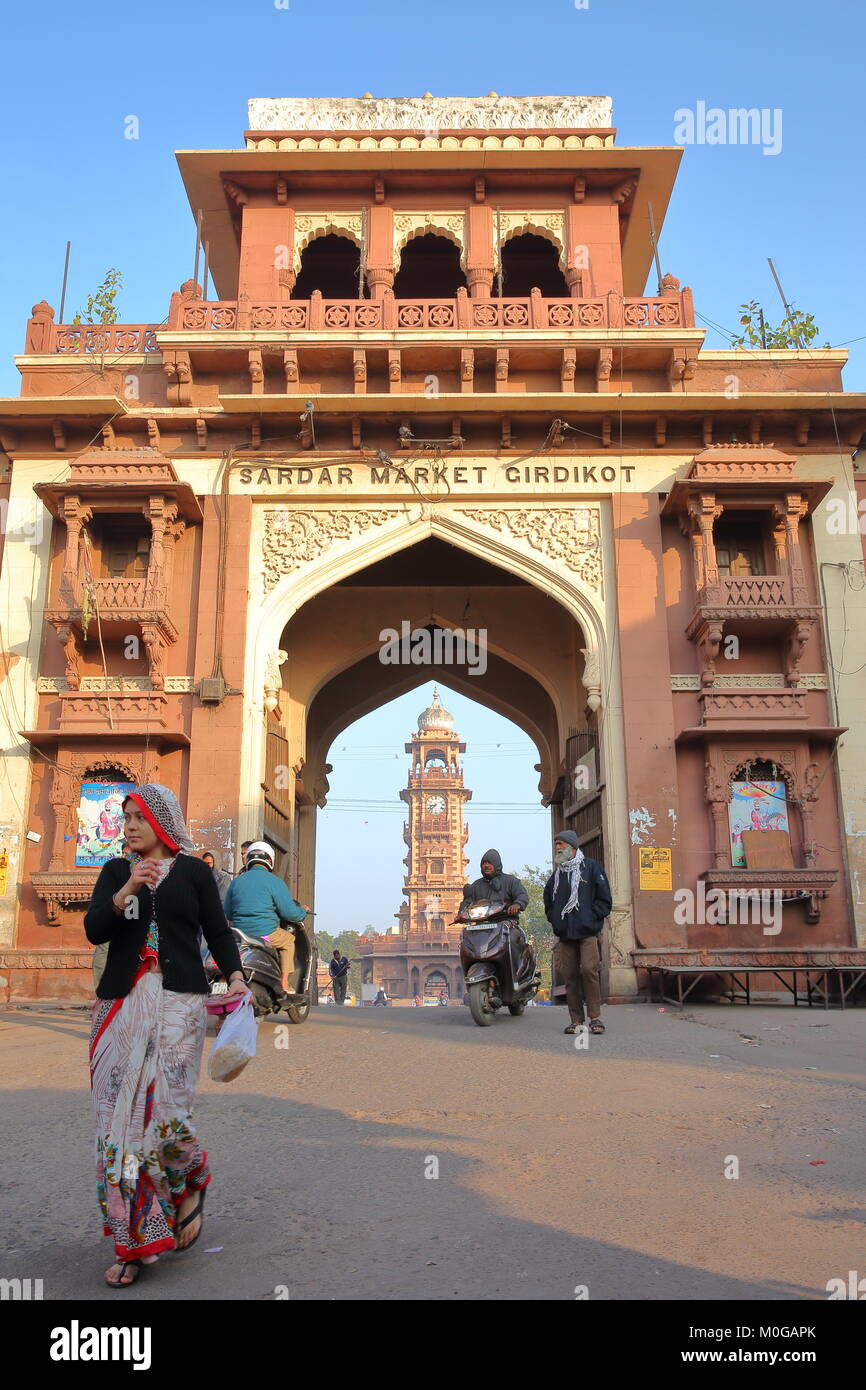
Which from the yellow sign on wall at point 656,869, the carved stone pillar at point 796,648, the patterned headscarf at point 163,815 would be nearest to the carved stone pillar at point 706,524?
the carved stone pillar at point 796,648

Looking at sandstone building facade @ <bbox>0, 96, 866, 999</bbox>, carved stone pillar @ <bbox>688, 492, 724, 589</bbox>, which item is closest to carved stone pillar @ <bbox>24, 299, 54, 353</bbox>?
sandstone building facade @ <bbox>0, 96, 866, 999</bbox>

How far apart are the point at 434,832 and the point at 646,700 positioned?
5068cm

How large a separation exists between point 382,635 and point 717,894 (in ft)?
23.6

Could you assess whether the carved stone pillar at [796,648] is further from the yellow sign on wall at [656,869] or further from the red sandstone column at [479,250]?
the red sandstone column at [479,250]

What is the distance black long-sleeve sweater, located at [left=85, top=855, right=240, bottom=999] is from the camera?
11.3 ft

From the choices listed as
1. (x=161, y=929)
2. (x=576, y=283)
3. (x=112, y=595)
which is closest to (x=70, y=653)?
(x=112, y=595)

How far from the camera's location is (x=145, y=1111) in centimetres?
330

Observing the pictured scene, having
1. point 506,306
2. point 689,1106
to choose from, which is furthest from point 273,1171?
point 506,306

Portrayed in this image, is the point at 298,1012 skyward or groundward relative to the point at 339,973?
groundward

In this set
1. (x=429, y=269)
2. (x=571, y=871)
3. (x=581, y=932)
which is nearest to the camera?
(x=581, y=932)

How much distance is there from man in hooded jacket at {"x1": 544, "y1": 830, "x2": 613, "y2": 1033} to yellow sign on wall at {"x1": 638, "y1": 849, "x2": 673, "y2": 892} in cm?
386

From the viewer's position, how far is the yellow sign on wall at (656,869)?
1269 cm

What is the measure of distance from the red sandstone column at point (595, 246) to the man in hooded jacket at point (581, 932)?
29.2 ft

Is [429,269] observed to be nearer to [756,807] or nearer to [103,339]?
[103,339]
